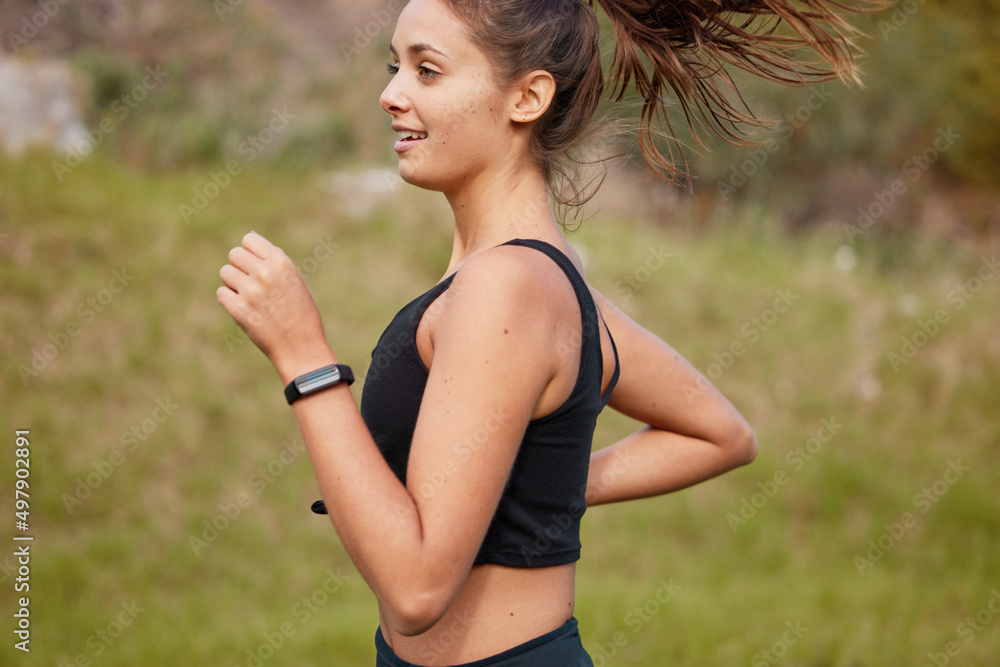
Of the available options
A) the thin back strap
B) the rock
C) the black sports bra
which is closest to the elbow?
the black sports bra

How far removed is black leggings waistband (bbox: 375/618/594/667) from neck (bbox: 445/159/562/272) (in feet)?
2.24

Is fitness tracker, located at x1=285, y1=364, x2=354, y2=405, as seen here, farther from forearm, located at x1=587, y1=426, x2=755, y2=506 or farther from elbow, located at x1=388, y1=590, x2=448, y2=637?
forearm, located at x1=587, y1=426, x2=755, y2=506

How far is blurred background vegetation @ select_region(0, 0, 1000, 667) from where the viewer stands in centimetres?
442

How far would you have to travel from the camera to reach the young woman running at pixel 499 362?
1283 millimetres

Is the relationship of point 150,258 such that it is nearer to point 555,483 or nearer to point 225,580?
point 225,580

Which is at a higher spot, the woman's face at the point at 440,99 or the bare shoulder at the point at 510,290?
the woman's face at the point at 440,99

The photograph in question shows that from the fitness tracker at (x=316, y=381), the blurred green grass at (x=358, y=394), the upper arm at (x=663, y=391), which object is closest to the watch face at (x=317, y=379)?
the fitness tracker at (x=316, y=381)

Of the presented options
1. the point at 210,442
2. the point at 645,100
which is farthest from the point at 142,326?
the point at 645,100

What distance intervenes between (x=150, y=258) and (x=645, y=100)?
4.90 m

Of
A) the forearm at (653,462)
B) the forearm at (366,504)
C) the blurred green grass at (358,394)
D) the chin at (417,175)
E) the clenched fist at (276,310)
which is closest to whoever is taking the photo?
the forearm at (366,504)

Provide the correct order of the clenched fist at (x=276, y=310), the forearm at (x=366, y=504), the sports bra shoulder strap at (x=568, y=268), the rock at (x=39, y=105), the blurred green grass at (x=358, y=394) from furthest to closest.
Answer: the rock at (x=39, y=105) → the blurred green grass at (x=358, y=394) → the sports bra shoulder strap at (x=568, y=268) → the clenched fist at (x=276, y=310) → the forearm at (x=366, y=504)

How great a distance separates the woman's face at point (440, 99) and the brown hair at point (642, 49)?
0.03 m

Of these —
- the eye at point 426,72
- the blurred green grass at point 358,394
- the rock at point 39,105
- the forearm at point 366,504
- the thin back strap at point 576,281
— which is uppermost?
the eye at point 426,72

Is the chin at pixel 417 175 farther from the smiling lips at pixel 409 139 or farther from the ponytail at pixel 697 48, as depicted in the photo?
the ponytail at pixel 697 48
